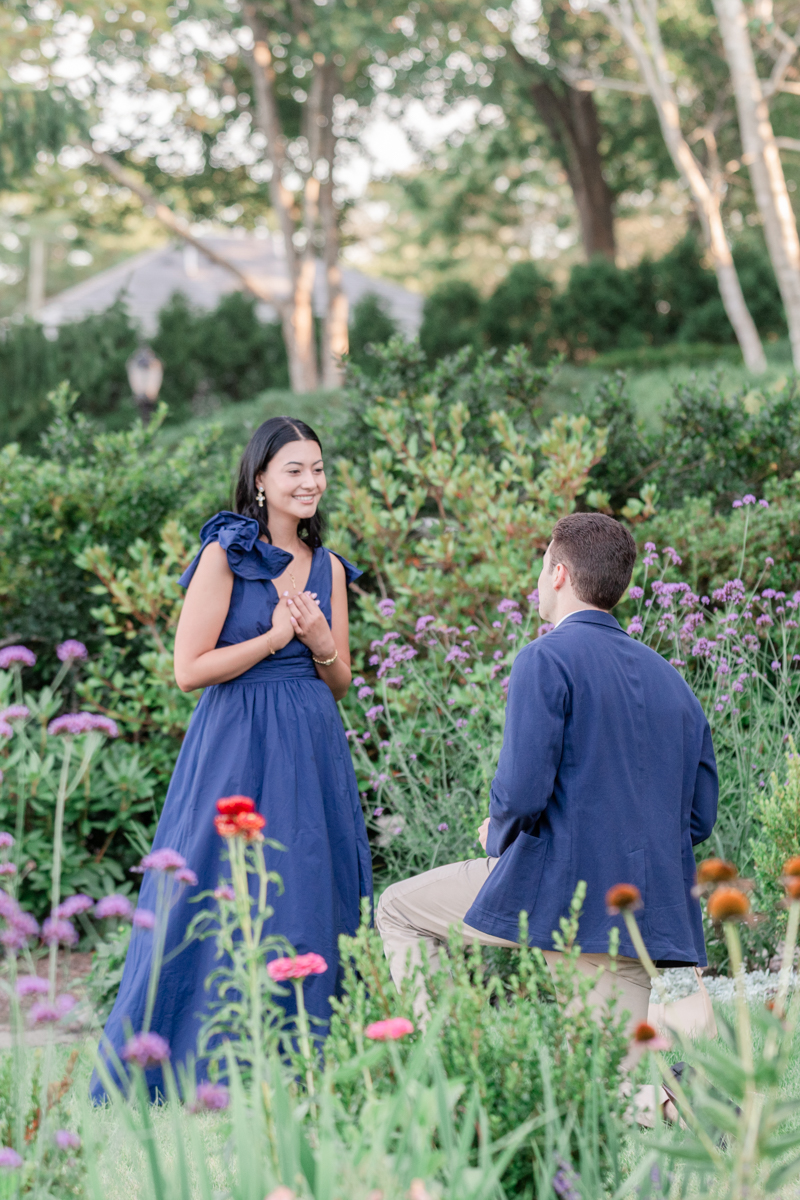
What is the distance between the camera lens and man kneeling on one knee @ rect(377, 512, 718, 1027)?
235 centimetres

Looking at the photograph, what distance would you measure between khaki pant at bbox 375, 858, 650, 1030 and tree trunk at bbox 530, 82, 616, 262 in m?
17.4

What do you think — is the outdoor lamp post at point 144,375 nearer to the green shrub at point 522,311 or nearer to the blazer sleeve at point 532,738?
the green shrub at point 522,311

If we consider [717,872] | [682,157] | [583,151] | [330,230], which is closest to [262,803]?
[717,872]

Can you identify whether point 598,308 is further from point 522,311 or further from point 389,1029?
point 389,1029

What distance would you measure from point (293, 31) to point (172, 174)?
9.73 ft

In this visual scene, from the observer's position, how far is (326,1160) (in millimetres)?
1365

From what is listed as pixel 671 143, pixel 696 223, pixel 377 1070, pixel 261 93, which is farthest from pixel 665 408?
pixel 696 223

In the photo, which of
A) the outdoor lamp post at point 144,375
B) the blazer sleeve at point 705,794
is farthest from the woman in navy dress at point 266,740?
the outdoor lamp post at point 144,375

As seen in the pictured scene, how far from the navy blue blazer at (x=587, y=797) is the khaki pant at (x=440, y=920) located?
5.3 inches

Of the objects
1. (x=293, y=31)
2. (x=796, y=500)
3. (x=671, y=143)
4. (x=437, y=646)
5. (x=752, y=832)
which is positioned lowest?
(x=752, y=832)

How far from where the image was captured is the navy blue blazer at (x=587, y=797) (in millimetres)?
2340

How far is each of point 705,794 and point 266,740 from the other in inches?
49.7

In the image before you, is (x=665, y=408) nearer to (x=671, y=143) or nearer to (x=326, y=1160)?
(x=326, y=1160)

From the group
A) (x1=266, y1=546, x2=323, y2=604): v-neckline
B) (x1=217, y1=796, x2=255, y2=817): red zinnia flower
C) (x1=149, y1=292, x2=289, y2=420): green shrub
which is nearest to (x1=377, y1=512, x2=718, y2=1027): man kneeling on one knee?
(x1=217, y1=796, x2=255, y2=817): red zinnia flower
